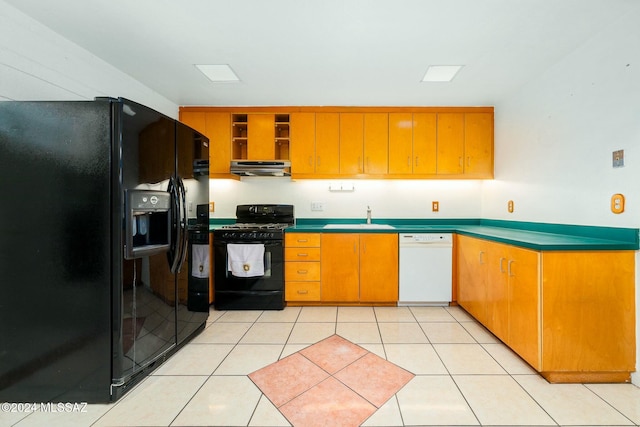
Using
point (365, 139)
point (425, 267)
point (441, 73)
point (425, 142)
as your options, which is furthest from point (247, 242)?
point (441, 73)

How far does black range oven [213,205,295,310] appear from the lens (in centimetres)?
279

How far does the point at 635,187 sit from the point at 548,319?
984 mm

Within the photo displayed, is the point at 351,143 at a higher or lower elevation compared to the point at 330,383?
higher

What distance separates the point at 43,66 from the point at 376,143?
2983mm

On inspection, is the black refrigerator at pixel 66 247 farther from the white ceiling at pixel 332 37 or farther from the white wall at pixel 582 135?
the white wall at pixel 582 135

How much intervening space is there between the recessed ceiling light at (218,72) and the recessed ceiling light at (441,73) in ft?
5.96

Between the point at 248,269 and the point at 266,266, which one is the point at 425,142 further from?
the point at 248,269

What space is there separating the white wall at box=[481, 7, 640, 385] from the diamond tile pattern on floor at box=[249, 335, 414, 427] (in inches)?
63.3

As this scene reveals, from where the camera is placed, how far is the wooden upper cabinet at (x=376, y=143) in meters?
3.18

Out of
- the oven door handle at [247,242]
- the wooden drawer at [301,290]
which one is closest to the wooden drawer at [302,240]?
the oven door handle at [247,242]

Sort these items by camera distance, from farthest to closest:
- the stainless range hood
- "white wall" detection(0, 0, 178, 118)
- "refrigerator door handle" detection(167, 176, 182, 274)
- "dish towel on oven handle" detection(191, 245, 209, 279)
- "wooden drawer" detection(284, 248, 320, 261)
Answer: the stainless range hood
"wooden drawer" detection(284, 248, 320, 261)
"dish towel on oven handle" detection(191, 245, 209, 279)
"refrigerator door handle" detection(167, 176, 182, 274)
"white wall" detection(0, 0, 178, 118)

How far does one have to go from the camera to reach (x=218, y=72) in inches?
94.7

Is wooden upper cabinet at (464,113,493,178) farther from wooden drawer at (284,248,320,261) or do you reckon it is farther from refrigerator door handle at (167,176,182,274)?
refrigerator door handle at (167,176,182,274)

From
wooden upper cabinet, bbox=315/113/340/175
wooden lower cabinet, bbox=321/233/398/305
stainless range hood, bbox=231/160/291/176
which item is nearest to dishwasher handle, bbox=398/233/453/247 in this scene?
wooden lower cabinet, bbox=321/233/398/305
